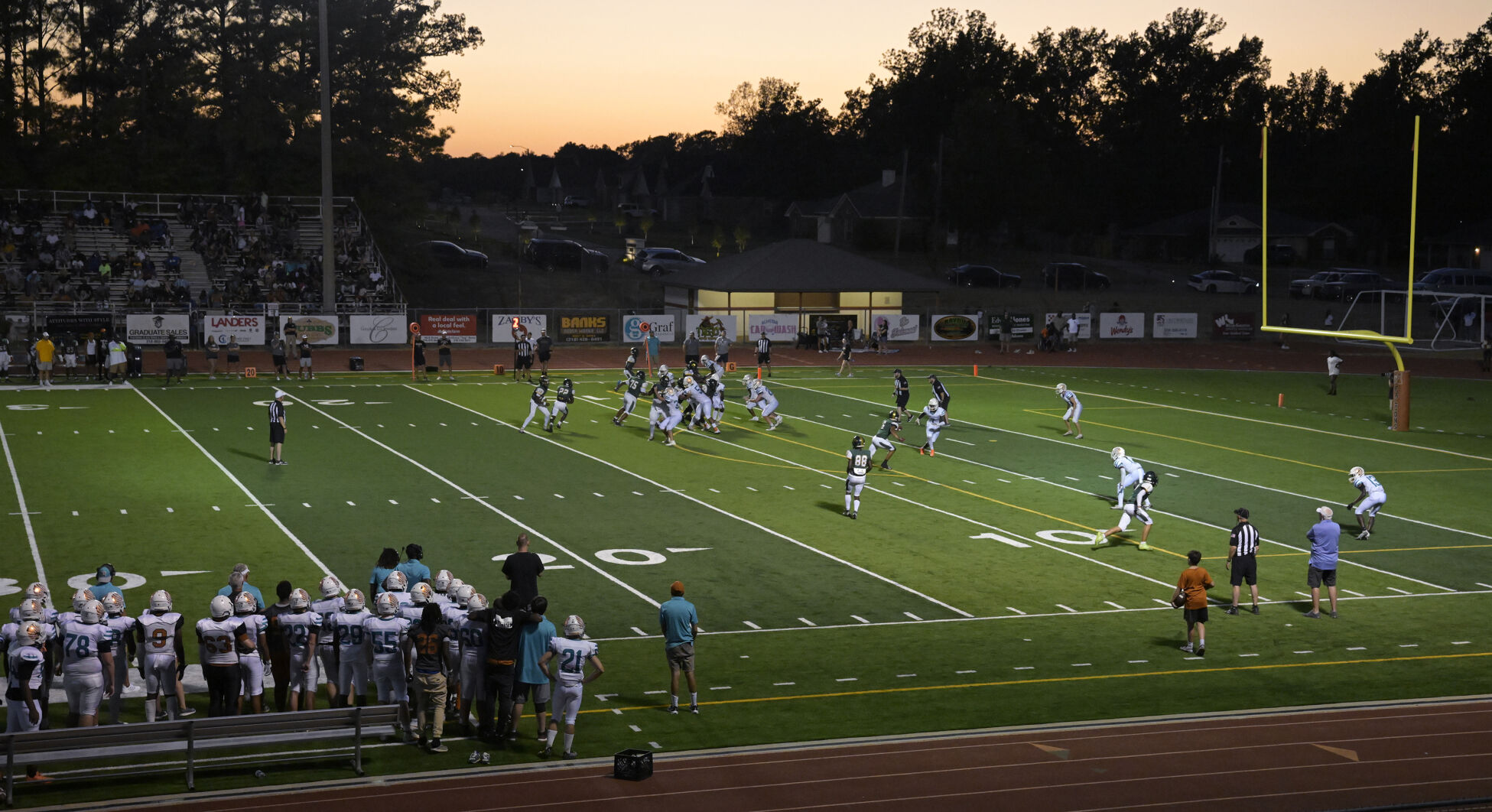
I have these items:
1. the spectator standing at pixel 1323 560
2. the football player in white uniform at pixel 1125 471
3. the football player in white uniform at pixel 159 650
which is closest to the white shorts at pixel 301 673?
the football player in white uniform at pixel 159 650

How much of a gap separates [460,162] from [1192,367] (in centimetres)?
13625

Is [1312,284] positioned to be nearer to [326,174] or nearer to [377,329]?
[377,329]

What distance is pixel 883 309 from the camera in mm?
63250

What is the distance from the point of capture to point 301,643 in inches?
553

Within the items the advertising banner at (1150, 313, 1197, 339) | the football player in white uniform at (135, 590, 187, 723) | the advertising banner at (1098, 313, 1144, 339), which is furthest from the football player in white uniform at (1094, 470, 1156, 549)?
the advertising banner at (1150, 313, 1197, 339)

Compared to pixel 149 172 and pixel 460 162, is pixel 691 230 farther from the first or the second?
pixel 460 162

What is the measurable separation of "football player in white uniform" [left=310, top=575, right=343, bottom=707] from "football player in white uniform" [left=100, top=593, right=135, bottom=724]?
1716 mm

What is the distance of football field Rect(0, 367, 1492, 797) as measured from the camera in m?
16.1

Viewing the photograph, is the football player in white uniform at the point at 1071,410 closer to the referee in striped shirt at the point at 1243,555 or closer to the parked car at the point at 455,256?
the referee in striped shirt at the point at 1243,555

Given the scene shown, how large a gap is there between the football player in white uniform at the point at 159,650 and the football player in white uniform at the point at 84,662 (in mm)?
468

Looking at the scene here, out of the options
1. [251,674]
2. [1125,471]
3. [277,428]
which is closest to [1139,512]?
[1125,471]

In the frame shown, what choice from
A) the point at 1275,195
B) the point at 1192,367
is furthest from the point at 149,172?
the point at 1275,195

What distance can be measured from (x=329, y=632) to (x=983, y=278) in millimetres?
71563

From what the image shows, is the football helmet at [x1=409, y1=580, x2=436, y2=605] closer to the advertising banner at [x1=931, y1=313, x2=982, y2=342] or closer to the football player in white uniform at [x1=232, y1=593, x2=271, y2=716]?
the football player in white uniform at [x1=232, y1=593, x2=271, y2=716]
